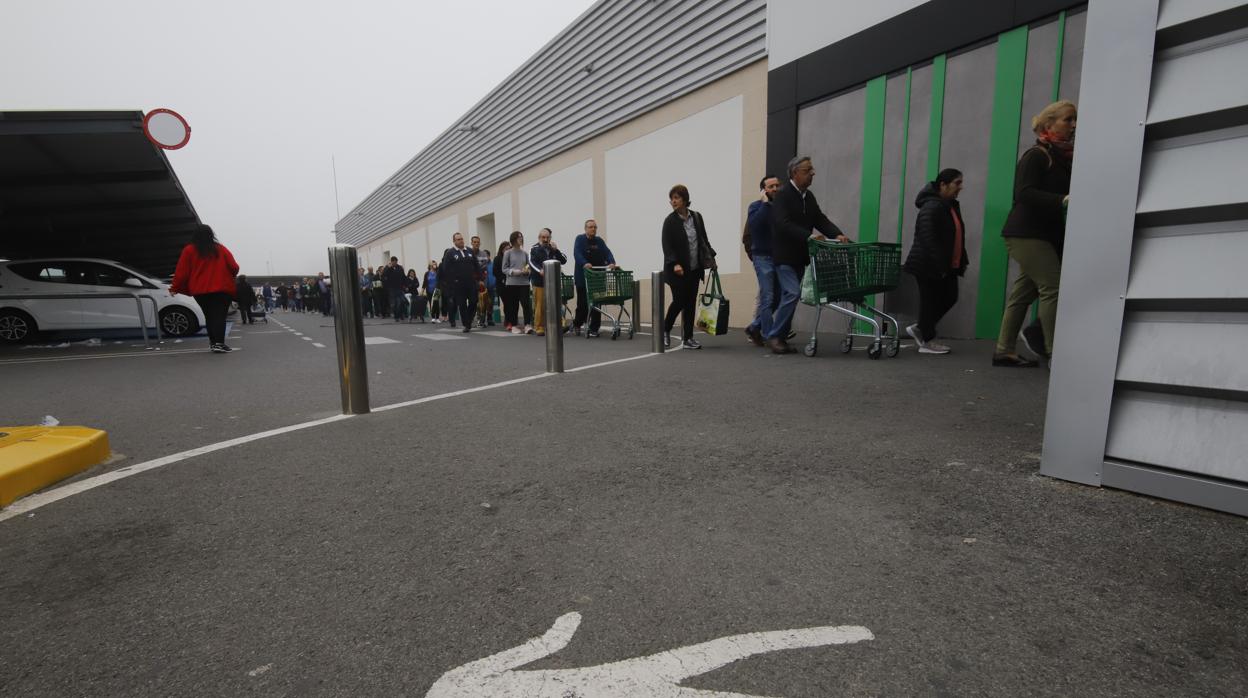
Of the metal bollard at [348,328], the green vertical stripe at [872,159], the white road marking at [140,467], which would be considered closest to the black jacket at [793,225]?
the green vertical stripe at [872,159]

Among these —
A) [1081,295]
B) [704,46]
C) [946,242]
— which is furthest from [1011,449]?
[704,46]

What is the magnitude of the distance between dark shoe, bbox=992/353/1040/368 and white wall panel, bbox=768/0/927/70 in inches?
207

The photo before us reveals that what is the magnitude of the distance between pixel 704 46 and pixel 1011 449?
1064 cm

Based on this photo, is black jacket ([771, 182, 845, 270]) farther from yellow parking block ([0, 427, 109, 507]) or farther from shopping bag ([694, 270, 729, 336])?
yellow parking block ([0, 427, 109, 507])

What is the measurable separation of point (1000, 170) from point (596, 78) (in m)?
10.6

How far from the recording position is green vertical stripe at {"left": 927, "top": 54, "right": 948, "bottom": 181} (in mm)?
7422

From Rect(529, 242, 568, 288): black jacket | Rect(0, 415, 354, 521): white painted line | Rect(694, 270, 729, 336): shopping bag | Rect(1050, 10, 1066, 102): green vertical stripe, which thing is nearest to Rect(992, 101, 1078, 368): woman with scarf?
Rect(1050, 10, 1066, 102): green vertical stripe

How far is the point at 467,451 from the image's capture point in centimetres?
286

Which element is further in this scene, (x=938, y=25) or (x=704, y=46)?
(x=704, y=46)

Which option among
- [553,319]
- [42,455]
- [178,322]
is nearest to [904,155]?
[553,319]

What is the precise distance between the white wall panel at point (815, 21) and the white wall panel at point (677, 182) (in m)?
1.25

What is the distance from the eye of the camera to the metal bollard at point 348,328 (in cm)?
379

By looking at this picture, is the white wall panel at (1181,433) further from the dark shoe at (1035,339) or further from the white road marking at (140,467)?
the white road marking at (140,467)

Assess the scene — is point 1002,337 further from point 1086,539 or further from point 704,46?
point 704,46
